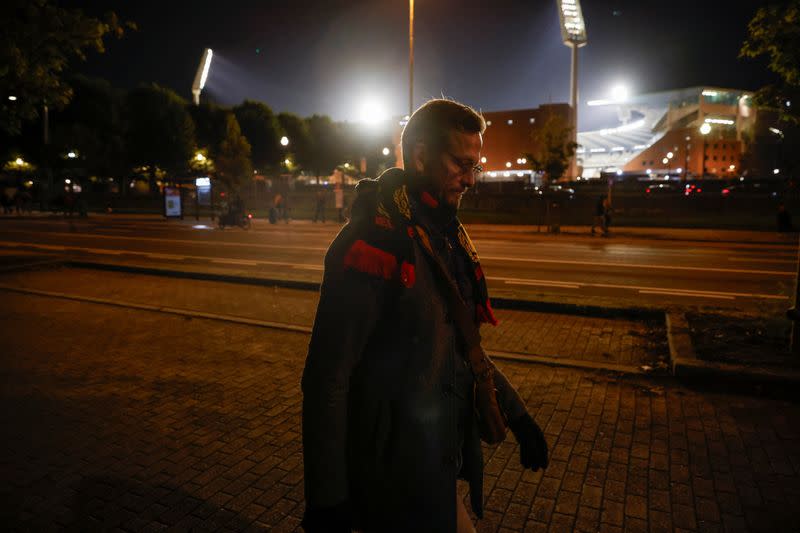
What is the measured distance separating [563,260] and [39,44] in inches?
468

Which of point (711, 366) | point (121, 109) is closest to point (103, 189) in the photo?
point (121, 109)

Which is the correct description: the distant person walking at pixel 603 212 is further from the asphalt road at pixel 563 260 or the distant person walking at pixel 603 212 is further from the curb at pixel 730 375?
the curb at pixel 730 375

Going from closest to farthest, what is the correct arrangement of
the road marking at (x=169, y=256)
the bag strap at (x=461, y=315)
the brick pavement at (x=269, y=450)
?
the bag strap at (x=461, y=315)
the brick pavement at (x=269, y=450)
the road marking at (x=169, y=256)

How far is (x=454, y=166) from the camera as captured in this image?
73.4 inches

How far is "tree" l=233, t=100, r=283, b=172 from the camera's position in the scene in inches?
2766

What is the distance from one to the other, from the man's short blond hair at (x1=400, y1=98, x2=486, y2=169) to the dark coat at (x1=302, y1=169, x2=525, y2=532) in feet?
1.06

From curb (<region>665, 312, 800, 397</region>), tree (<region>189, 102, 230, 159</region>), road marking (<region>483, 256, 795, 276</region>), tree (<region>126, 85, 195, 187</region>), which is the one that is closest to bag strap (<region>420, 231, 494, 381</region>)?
curb (<region>665, 312, 800, 397</region>)

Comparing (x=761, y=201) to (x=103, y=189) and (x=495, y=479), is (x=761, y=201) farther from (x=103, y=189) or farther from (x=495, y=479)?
(x=103, y=189)

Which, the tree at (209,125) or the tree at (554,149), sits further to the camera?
the tree at (209,125)

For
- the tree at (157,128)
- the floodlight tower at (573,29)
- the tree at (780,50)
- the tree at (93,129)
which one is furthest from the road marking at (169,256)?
the floodlight tower at (573,29)

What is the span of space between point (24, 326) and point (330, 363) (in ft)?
24.5

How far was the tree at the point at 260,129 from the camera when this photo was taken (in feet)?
230

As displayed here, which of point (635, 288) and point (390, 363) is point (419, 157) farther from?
point (635, 288)

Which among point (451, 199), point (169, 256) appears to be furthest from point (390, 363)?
point (169, 256)
